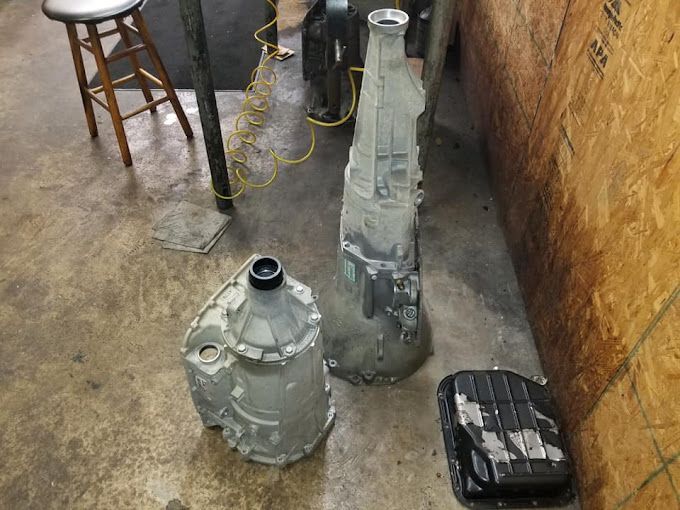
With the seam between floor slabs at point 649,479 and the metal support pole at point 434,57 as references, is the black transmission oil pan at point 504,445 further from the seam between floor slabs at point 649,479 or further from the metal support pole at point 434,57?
the metal support pole at point 434,57

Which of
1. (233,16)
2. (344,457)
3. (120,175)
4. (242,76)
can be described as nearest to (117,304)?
(120,175)

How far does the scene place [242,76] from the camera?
3.60 m

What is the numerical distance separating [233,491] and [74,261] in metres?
1.35

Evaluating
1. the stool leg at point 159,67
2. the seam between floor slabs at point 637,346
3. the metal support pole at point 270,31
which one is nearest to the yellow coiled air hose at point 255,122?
the metal support pole at point 270,31

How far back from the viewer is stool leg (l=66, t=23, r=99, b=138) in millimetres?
2639

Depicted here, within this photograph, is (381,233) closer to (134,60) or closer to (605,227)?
(605,227)

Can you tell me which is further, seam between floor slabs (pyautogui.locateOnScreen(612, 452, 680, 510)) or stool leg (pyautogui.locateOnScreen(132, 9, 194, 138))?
stool leg (pyautogui.locateOnScreen(132, 9, 194, 138))

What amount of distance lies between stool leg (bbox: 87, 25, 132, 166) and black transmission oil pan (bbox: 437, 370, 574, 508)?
2.08m

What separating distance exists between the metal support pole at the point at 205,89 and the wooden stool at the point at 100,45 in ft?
1.72

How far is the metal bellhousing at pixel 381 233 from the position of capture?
1419 millimetres

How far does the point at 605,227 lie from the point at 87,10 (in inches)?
90.8

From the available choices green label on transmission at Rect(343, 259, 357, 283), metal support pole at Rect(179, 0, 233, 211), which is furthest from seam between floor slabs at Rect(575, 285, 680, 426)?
metal support pole at Rect(179, 0, 233, 211)

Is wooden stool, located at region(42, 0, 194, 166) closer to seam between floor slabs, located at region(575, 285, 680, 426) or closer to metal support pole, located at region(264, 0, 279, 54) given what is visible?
metal support pole, located at region(264, 0, 279, 54)

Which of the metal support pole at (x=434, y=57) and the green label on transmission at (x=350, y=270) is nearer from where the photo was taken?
the green label on transmission at (x=350, y=270)
